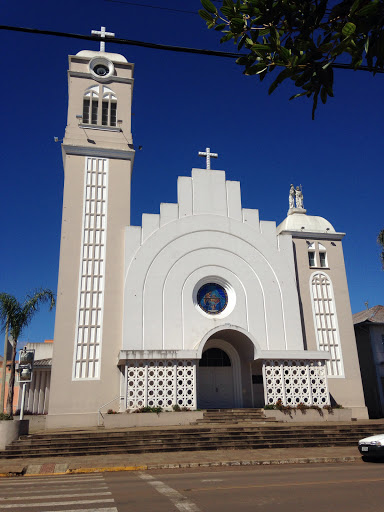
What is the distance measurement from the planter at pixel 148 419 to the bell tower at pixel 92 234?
6.12 ft

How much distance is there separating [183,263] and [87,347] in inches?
255

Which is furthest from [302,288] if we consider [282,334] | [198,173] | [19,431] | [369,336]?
[19,431]

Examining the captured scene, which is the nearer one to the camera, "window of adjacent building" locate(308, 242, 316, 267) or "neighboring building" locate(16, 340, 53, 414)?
"neighboring building" locate(16, 340, 53, 414)

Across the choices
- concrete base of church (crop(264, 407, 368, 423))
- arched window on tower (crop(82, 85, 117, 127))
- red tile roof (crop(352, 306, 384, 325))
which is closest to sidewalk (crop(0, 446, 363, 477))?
concrete base of church (crop(264, 407, 368, 423))

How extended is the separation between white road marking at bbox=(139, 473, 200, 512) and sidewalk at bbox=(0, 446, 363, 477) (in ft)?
8.46

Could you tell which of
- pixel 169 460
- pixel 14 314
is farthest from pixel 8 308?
pixel 169 460

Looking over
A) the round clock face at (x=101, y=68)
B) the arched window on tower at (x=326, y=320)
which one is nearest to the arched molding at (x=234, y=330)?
the arched window on tower at (x=326, y=320)

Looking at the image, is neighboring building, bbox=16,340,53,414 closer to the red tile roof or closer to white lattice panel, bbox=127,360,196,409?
white lattice panel, bbox=127,360,196,409

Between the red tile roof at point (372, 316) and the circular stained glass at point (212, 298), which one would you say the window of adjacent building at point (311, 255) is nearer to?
the red tile roof at point (372, 316)

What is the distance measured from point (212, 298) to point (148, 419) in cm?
722

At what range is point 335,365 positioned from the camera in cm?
2366

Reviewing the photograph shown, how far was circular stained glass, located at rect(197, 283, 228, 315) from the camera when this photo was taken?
75.8 ft

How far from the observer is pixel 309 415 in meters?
20.2

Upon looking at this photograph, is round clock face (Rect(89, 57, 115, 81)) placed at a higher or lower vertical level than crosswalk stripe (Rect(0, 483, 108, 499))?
higher
